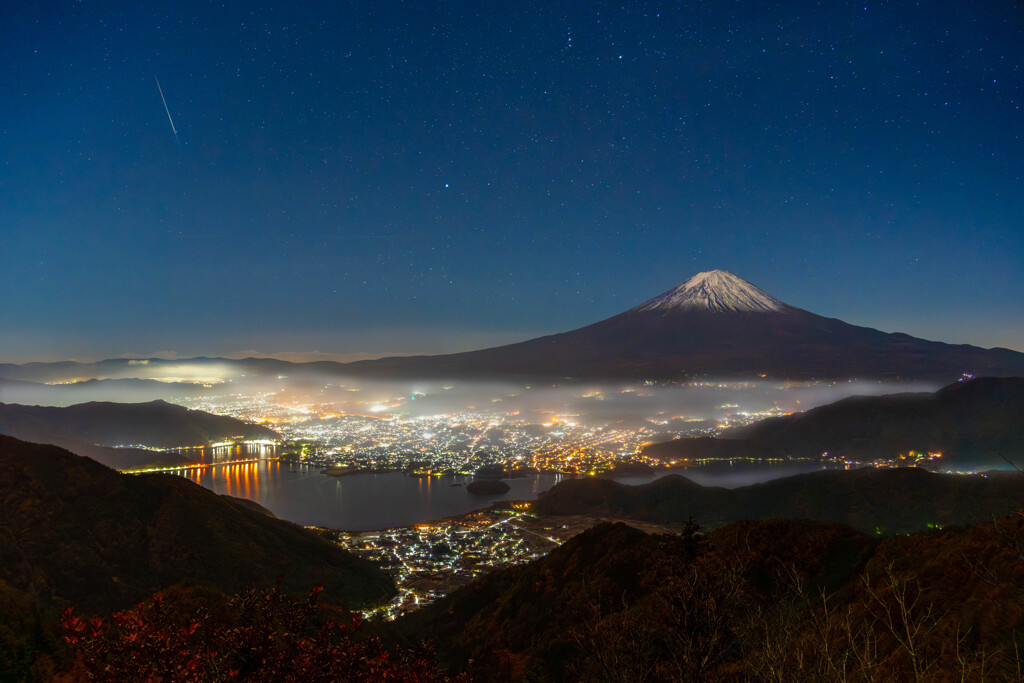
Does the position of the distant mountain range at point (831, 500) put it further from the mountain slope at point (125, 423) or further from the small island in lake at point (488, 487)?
the mountain slope at point (125, 423)

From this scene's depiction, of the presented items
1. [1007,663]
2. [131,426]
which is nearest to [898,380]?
[1007,663]

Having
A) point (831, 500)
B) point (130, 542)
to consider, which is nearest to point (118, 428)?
point (130, 542)

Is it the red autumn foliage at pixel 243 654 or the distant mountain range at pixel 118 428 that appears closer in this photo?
the red autumn foliage at pixel 243 654

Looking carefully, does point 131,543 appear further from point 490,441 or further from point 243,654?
point 490,441

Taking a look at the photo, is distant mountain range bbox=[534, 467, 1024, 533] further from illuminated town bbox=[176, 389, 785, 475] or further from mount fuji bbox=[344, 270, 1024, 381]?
mount fuji bbox=[344, 270, 1024, 381]

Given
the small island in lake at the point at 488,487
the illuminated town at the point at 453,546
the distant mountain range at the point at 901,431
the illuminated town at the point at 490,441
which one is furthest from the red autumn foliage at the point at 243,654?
the illuminated town at the point at 490,441

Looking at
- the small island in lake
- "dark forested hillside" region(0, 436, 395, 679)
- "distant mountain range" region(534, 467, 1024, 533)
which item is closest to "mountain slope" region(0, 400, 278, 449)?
"dark forested hillside" region(0, 436, 395, 679)

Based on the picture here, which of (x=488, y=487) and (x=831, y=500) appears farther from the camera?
(x=488, y=487)

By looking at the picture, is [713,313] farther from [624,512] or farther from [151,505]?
[151,505]
